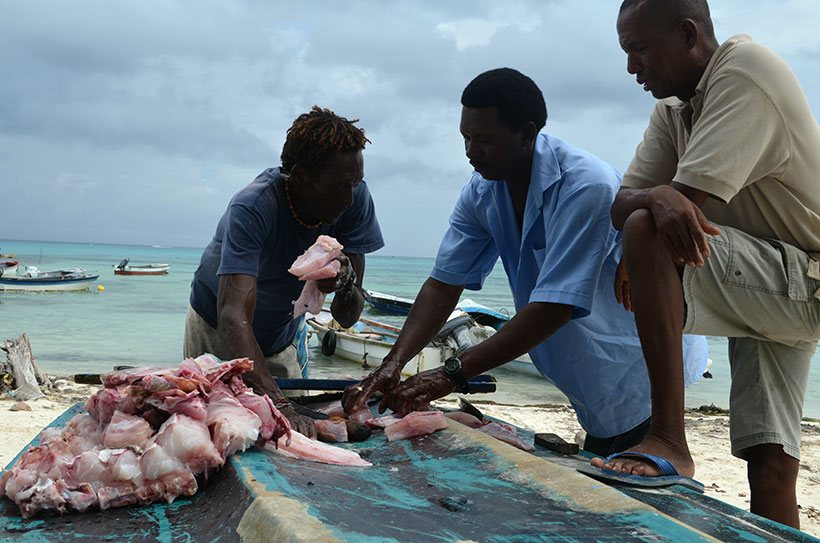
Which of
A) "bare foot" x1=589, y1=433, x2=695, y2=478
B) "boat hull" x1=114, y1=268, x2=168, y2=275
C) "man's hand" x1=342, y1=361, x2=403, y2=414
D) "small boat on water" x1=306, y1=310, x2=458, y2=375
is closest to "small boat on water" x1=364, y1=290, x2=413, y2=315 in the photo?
"small boat on water" x1=306, y1=310, x2=458, y2=375

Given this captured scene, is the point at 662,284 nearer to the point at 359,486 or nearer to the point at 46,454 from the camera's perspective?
the point at 359,486

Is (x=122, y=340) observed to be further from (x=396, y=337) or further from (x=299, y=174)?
(x=299, y=174)

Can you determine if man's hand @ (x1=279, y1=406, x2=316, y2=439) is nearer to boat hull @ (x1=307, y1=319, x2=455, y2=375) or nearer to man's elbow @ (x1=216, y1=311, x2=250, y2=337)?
man's elbow @ (x1=216, y1=311, x2=250, y2=337)

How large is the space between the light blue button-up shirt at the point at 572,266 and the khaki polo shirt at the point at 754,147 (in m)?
0.60

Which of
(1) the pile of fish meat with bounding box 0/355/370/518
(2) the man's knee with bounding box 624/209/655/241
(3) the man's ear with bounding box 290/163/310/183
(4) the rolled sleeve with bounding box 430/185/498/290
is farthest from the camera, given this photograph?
(4) the rolled sleeve with bounding box 430/185/498/290

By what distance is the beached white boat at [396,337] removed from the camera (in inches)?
571

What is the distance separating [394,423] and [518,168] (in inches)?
55.9

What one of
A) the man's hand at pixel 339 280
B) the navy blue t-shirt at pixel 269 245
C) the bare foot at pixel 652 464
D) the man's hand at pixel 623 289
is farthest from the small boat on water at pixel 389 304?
the bare foot at pixel 652 464

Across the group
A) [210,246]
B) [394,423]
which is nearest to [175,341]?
[210,246]

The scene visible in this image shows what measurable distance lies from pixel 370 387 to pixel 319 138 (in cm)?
135

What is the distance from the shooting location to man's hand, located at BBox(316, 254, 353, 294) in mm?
4098

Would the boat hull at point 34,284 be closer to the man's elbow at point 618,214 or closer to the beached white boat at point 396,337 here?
the beached white boat at point 396,337

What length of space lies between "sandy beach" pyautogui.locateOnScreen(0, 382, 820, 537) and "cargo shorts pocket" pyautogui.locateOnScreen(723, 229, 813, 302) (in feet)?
11.1

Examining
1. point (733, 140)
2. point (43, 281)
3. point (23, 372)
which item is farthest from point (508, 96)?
point (43, 281)
